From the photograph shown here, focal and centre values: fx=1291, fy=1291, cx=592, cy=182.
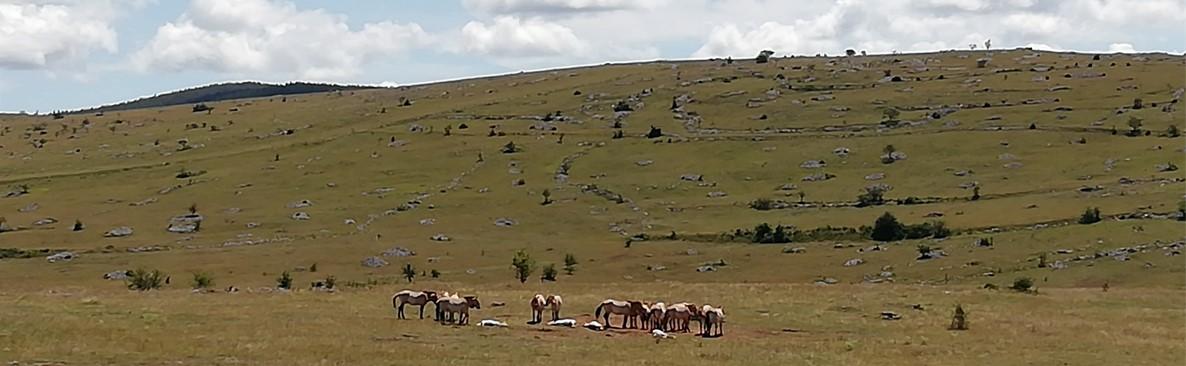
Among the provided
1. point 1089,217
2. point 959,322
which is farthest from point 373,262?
point 959,322

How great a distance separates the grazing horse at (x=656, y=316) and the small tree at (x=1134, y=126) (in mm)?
97068

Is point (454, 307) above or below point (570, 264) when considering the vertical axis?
below

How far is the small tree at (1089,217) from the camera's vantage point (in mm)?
81000

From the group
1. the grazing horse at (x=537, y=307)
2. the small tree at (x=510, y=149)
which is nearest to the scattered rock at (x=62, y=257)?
the small tree at (x=510, y=149)

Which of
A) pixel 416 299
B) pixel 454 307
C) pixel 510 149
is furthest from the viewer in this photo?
pixel 510 149

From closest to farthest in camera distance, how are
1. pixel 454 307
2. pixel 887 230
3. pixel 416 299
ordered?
pixel 454 307 < pixel 416 299 < pixel 887 230

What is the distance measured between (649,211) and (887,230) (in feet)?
76.5

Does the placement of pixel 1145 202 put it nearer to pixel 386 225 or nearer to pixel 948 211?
pixel 948 211

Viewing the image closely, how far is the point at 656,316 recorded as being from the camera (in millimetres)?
35469

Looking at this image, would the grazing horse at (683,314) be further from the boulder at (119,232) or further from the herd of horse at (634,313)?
the boulder at (119,232)

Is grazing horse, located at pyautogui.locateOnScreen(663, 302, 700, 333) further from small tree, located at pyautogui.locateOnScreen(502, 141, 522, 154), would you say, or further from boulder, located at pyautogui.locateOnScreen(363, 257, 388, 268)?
small tree, located at pyautogui.locateOnScreen(502, 141, 522, 154)

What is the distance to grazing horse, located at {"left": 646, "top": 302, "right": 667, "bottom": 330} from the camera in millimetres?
35312

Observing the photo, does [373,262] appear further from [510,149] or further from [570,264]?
[510,149]

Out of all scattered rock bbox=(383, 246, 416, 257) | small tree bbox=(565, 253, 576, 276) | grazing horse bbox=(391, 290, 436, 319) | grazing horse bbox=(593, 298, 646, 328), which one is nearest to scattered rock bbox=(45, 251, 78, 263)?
scattered rock bbox=(383, 246, 416, 257)
